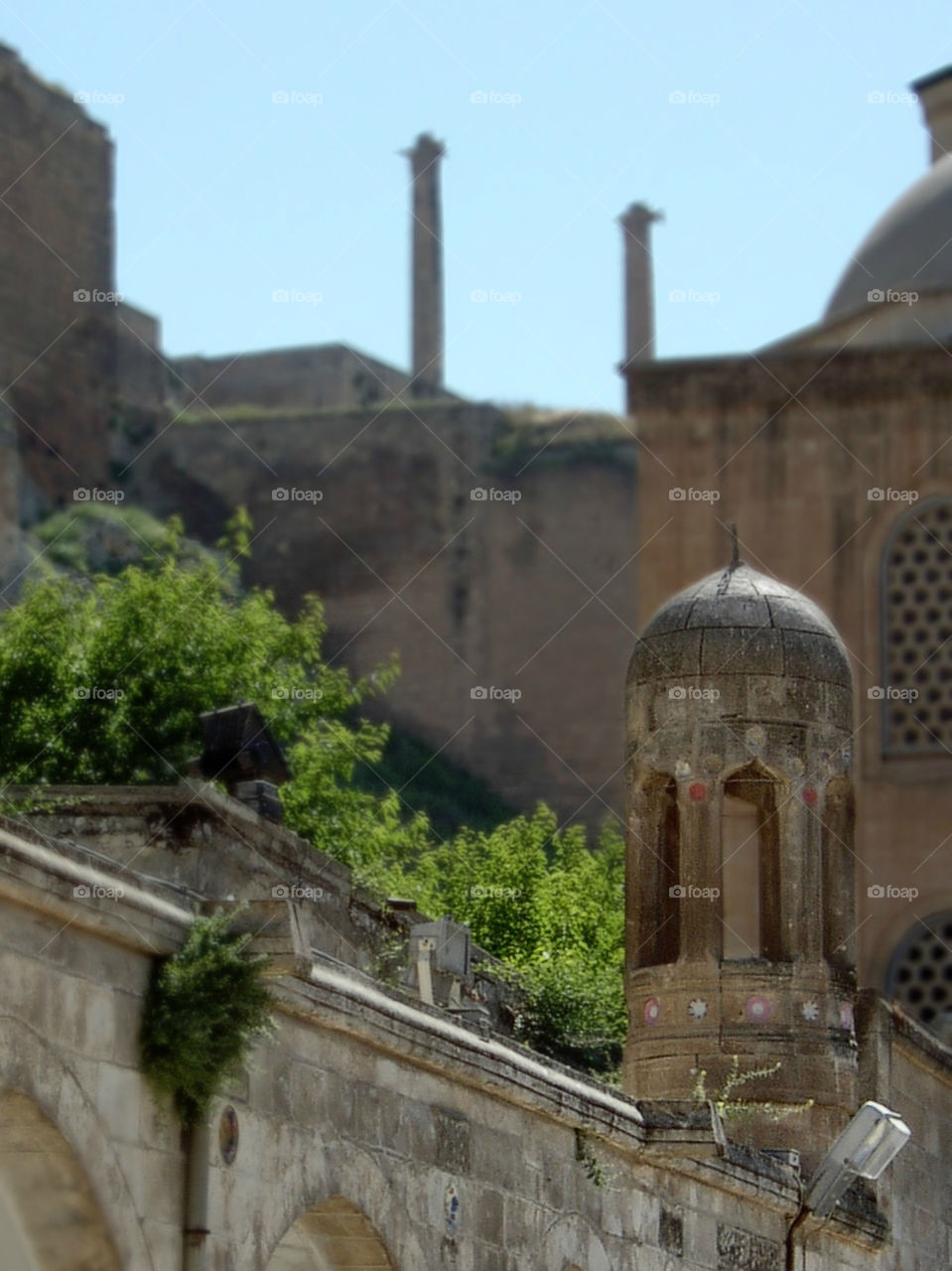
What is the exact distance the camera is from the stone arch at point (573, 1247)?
10297 mm

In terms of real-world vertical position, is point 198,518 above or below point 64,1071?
above

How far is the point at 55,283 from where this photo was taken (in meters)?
48.1

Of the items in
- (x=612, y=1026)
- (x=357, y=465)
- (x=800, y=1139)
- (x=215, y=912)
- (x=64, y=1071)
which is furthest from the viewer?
(x=357, y=465)

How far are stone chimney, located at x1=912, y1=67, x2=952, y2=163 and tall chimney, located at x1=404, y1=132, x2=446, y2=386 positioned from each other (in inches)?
918

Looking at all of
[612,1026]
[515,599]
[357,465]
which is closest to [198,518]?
[357,465]

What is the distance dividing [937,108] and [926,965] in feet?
28.8

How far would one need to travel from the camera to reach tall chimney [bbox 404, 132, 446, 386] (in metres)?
51.1

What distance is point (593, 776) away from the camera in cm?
4278

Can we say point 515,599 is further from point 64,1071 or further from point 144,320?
point 64,1071

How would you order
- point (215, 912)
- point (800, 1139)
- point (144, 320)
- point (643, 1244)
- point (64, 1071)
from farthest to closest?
point (144, 320) → point (800, 1139) → point (643, 1244) → point (215, 912) → point (64, 1071)

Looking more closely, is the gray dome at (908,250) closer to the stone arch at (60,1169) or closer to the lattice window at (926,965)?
the lattice window at (926,965)

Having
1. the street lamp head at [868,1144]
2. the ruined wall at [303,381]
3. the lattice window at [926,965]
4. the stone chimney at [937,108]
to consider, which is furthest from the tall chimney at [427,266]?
the street lamp head at [868,1144]

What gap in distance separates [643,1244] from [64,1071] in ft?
12.2

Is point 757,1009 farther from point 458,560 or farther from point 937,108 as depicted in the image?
point 458,560
